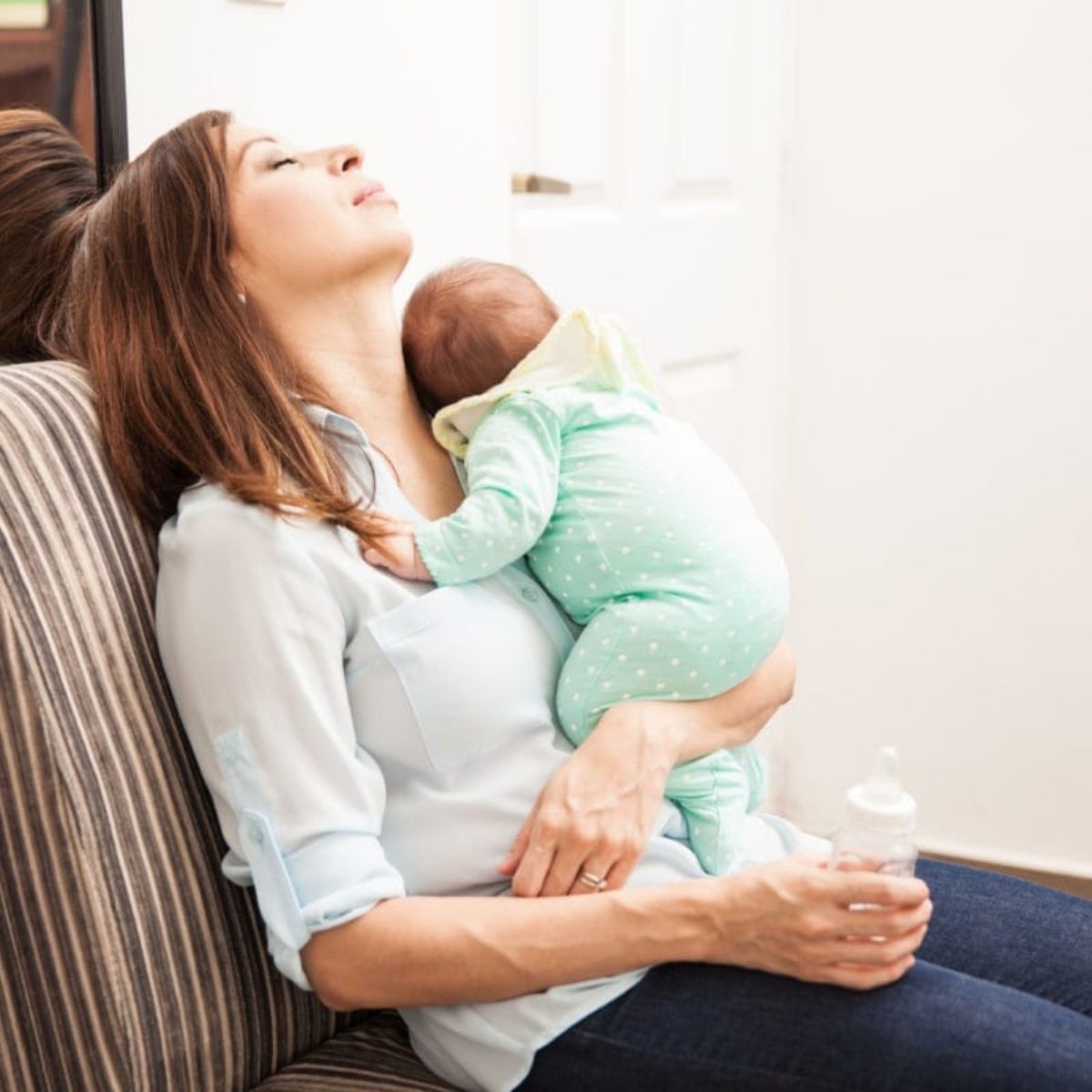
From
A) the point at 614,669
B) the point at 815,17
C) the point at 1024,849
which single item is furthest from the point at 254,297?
the point at 1024,849

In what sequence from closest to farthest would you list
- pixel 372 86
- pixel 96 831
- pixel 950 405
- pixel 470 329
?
1. pixel 96 831
2. pixel 470 329
3. pixel 372 86
4. pixel 950 405

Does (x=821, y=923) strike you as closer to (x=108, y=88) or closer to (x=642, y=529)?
(x=642, y=529)

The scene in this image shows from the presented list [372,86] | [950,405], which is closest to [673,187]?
[950,405]

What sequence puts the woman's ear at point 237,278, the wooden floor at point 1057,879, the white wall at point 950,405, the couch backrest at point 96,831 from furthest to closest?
the wooden floor at point 1057,879
the white wall at point 950,405
the woman's ear at point 237,278
the couch backrest at point 96,831

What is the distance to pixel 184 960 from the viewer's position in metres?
1.13

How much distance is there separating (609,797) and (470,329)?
0.45 metres

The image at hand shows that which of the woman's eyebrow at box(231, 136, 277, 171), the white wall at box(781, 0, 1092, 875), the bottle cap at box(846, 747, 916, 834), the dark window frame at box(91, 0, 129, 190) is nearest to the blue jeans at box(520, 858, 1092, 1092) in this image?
the bottle cap at box(846, 747, 916, 834)

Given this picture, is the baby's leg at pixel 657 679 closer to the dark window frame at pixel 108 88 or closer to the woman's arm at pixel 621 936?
the woman's arm at pixel 621 936

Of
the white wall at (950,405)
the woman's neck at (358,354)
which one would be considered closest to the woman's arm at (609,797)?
the woman's neck at (358,354)

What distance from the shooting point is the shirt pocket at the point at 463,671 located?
1192 mm

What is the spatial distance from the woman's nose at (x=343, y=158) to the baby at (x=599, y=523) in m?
0.13

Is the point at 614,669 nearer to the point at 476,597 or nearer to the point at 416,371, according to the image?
the point at 476,597

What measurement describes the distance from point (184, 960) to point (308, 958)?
0.29 feet

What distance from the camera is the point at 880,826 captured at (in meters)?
1.10
